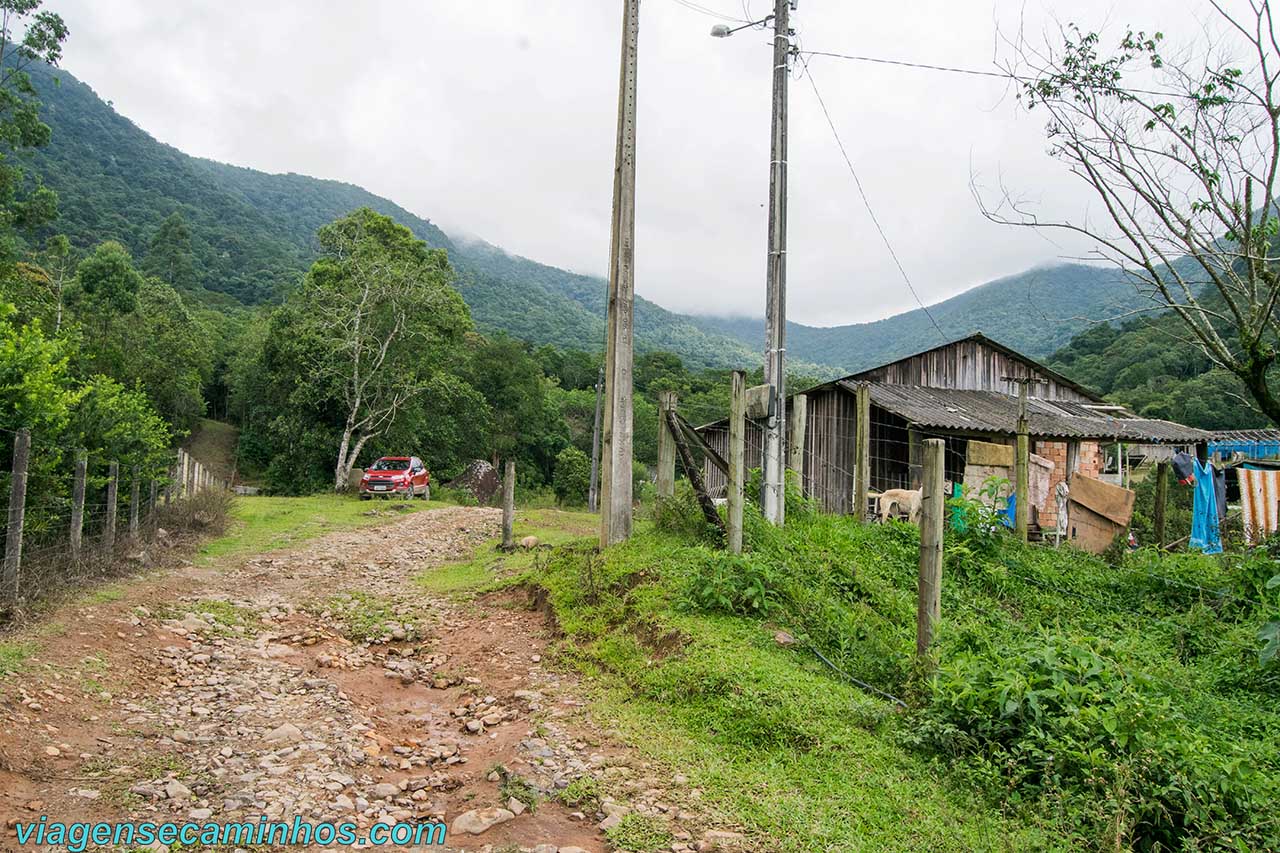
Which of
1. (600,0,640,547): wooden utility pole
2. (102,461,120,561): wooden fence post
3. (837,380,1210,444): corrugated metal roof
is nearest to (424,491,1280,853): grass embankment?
(600,0,640,547): wooden utility pole

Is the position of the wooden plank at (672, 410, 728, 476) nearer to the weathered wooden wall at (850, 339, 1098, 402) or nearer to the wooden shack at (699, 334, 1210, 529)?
the wooden shack at (699, 334, 1210, 529)

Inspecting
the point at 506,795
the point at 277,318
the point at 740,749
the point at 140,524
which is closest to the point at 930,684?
the point at 740,749

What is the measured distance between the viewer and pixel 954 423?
13742 mm

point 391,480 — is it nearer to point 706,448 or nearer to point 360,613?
point 360,613

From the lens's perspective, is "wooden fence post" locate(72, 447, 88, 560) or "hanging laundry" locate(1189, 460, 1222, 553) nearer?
"wooden fence post" locate(72, 447, 88, 560)

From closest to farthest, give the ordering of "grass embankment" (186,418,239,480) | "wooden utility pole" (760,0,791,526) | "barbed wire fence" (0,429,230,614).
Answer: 1. "barbed wire fence" (0,429,230,614)
2. "wooden utility pole" (760,0,791,526)
3. "grass embankment" (186,418,239,480)

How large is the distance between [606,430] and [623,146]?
334 cm

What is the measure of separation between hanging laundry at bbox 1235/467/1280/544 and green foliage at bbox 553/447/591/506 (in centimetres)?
2710

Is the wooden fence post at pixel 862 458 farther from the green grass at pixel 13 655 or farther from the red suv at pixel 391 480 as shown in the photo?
the red suv at pixel 391 480

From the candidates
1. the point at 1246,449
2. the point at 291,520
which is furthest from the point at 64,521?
the point at 1246,449

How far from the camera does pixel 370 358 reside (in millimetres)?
25891

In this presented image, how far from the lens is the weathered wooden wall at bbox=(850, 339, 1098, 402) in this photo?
18.2m

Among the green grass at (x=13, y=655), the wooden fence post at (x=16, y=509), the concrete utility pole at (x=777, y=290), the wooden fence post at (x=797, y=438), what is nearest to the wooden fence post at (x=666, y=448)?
the concrete utility pole at (x=777, y=290)

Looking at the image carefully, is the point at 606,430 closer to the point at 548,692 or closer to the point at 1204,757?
the point at 548,692
